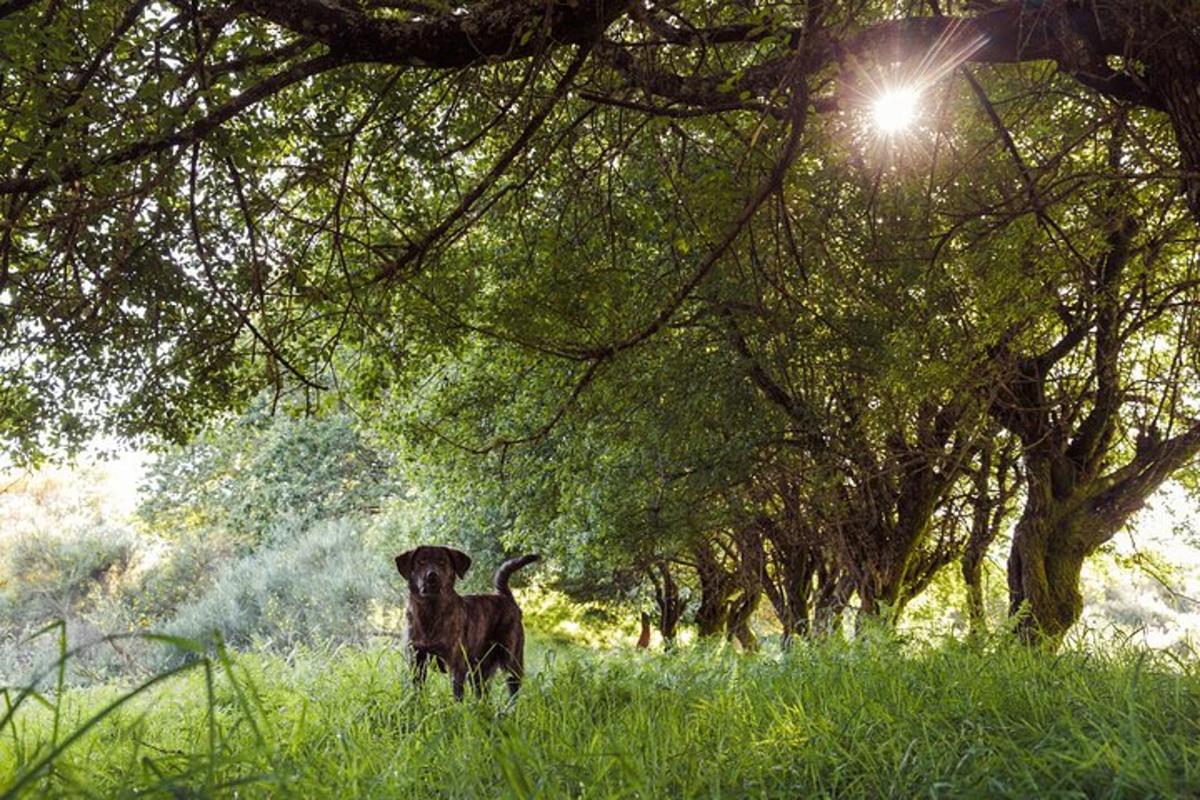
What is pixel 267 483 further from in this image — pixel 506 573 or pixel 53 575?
pixel 506 573

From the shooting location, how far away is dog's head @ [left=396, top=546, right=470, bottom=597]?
5242 mm

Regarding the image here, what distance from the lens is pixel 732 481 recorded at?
1063cm

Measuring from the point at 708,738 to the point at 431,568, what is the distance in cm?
203

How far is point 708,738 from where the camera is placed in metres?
3.87

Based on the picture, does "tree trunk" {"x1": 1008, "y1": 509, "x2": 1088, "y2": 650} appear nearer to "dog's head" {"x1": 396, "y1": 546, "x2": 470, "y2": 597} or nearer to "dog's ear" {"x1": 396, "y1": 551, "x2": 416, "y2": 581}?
"dog's head" {"x1": 396, "y1": 546, "x2": 470, "y2": 597}

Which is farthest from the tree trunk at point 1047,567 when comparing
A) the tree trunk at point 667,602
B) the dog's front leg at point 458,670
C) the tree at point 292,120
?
the tree trunk at point 667,602

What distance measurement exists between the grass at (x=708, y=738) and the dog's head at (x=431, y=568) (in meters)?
0.60

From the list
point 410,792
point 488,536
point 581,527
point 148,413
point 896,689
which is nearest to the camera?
point 410,792

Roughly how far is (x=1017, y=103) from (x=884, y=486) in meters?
6.14

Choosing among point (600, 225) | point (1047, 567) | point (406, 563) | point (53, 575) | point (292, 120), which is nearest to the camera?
point (292, 120)

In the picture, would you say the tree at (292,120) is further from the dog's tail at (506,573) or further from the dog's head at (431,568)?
the dog's tail at (506,573)

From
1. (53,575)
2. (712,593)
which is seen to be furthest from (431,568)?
(53,575)

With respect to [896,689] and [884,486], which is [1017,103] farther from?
[884,486]

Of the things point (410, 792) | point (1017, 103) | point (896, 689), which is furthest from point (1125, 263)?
point (410, 792)
